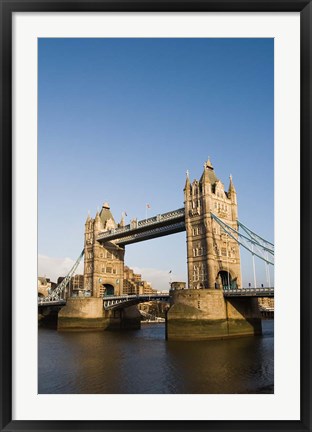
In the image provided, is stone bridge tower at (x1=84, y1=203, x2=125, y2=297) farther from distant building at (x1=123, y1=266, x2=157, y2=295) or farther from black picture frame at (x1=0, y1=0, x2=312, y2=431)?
black picture frame at (x1=0, y1=0, x2=312, y2=431)

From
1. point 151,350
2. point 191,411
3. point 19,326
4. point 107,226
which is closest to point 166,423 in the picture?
point 191,411

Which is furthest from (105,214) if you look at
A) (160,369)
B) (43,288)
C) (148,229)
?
(160,369)

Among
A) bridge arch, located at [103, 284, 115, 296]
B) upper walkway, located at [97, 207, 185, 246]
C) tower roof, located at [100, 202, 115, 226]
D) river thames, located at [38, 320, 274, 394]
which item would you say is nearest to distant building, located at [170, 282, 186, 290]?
river thames, located at [38, 320, 274, 394]

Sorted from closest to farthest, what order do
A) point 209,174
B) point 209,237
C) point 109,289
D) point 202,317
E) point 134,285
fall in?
point 202,317 → point 209,237 → point 209,174 → point 109,289 → point 134,285

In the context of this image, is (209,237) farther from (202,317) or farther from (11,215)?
(11,215)

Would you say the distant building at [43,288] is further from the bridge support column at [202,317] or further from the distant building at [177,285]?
the bridge support column at [202,317]

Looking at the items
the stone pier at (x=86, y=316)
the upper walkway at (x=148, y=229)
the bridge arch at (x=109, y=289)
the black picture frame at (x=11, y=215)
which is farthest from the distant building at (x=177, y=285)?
the black picture frame at (x=11, y=215)
